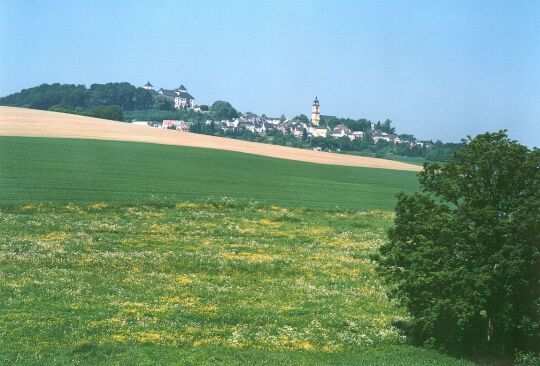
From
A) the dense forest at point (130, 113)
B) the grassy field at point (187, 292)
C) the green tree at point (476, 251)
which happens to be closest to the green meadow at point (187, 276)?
the grassy field at point (187, 292)

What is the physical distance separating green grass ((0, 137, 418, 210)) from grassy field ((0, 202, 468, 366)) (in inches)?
291

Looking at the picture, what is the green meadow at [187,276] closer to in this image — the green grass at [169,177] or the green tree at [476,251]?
the green grass at [169,177]

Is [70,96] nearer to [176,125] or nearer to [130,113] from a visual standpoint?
[130,113]

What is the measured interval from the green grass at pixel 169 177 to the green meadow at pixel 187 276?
0.47m

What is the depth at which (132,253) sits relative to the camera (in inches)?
1064

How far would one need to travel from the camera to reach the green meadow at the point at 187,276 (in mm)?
16359

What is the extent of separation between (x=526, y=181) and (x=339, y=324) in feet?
22.4

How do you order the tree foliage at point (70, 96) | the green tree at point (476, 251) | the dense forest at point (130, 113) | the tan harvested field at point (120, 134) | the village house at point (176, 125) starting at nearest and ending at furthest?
the green tree at point (476, 251), the tan harvested field at point (120, 134), the dense forest at point (130, 113), the tree foliage at point (70, 96), the village house at point (176, 125)

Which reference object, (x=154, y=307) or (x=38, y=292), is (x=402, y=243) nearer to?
(x=154, y=307)

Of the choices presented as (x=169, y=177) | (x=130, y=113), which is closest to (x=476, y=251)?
(x=169, y=177)

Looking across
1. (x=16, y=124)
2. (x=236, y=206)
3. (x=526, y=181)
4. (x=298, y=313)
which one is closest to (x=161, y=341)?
(x=298, y=313)

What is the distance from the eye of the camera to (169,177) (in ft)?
186

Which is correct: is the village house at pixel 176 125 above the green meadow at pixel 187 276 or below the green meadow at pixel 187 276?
above

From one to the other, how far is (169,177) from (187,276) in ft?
109
